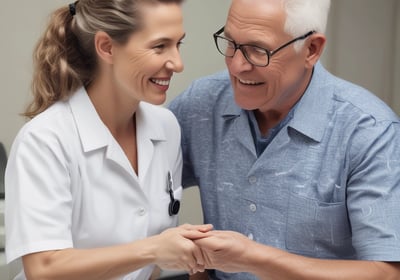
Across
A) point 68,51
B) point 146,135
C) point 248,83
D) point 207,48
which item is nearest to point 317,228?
point 248,83

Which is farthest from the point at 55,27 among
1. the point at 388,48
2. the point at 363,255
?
the point at 388,48

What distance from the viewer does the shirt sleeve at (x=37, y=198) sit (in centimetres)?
129

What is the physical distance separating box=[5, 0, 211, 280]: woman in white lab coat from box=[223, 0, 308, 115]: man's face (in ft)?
0.50

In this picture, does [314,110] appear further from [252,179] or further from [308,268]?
[308,268]

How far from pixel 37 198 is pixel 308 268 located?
64 cm

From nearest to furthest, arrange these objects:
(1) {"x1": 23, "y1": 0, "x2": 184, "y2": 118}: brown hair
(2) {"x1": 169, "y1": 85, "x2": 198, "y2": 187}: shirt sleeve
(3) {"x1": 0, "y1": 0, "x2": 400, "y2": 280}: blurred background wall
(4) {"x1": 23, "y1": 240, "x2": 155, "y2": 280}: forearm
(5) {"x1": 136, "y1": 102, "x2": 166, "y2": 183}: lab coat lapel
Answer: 1. (4) {"x1": 23, "y1": 240, "x2": 155, "y2": 280}: forearm
2. (1) {"x1": 23, "y1": 0, "x2": 184, "y2": 118}: brown hair
3. (5) {"x1": 136, "y1": 102, "x2": 166, "y2": 183}: lab coat lapel
4. (2) {"x1": 169, "y1": 85, "x2": 198, "y2": 187}: shirt sleeve
5. (3) {"x1": 0, "y1": 0, "x2": 400, "y2": 280}: blurred background wall

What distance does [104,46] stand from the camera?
139cm

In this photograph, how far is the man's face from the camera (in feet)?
4.66

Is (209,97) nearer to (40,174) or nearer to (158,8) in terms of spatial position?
(158,8)

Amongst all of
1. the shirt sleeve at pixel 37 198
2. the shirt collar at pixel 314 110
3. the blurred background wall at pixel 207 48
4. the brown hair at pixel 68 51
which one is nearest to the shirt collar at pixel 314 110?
the shirt collar at pixel 314 110

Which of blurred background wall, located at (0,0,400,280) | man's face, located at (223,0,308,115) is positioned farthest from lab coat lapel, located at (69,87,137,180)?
blurred background wall, located at (0,0,400,280)

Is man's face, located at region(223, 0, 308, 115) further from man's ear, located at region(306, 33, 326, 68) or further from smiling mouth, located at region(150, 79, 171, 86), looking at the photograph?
smiling mouth, located at region(150, 79, 171, 86)

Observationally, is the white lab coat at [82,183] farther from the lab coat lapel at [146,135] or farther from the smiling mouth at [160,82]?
the smiling mouth at [160,82]

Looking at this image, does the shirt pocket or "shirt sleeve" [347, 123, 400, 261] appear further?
the shirt pocket
